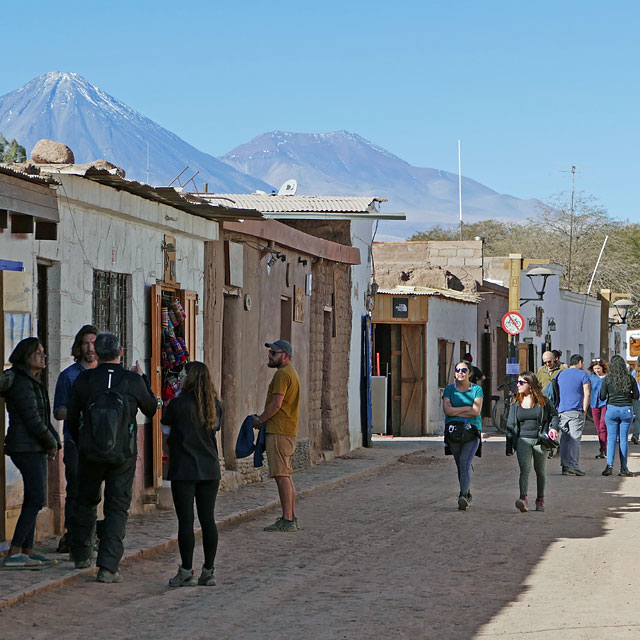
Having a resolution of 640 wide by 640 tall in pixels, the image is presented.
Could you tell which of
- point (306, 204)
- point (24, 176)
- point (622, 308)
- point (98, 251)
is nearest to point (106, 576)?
point (24, 176)

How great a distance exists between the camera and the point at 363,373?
77.2 ft

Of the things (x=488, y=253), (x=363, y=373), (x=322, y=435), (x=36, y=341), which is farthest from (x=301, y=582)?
(x=488, y=253)

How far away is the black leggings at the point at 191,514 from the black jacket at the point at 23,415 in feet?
3.48

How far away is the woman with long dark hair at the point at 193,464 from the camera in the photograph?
28.3 feet

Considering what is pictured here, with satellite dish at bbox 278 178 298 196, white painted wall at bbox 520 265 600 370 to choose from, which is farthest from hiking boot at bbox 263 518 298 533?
white painted wall at bbox 520 265 600 370

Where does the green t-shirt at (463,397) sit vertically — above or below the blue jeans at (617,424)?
above

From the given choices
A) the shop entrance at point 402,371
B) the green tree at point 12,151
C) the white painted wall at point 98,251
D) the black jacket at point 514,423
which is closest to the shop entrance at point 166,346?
the white painted wall at point 98,251

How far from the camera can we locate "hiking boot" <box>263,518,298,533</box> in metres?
11.7

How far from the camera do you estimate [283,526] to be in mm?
11711

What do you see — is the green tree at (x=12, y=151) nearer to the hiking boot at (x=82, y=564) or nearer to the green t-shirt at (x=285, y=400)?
the green t-shirt at (x=285, y=400)

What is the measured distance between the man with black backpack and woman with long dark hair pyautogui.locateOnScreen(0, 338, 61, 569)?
34 centimetres

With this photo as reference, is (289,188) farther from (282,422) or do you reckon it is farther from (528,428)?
(282,422)

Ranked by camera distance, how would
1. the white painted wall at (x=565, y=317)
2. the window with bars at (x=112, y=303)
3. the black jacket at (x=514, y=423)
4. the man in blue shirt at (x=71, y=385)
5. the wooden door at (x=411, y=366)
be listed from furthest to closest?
→ the white painted wall at (x=565, y=317) → the wooden door at (x=411, y=366) → the black jacket at (x=514, y=423) → the window with bars at (x=112, y=303) → the man in blue shirt at (x=71, y=385)

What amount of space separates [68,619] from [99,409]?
1476 millimetres
